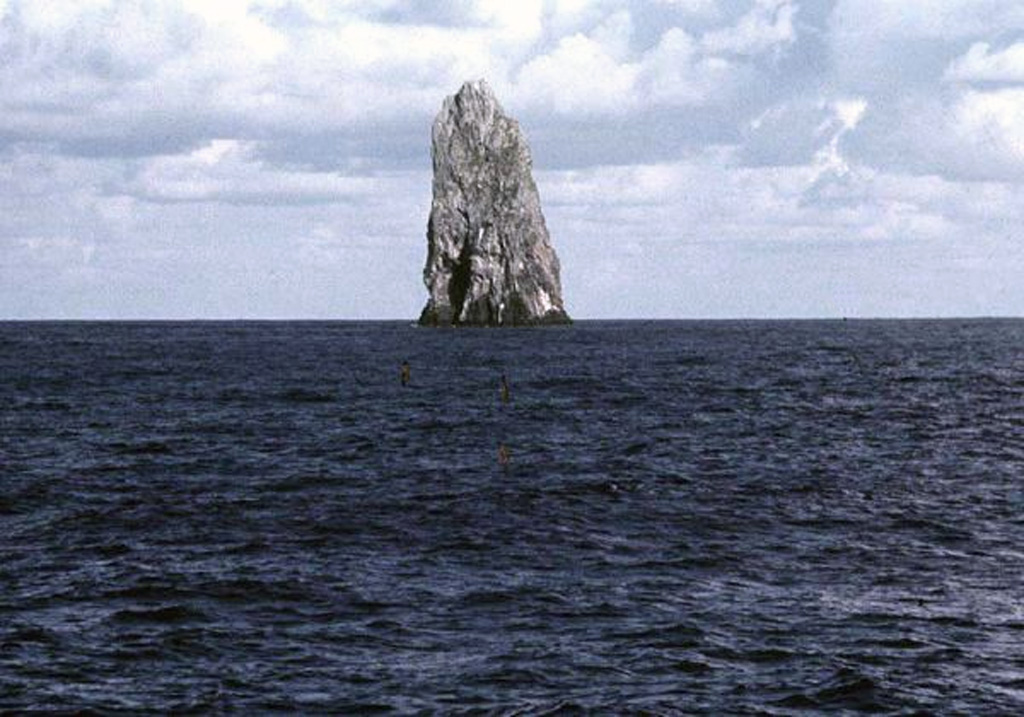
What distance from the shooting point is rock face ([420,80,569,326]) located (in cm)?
18988

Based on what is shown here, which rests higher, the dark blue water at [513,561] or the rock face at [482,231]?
the rock face at [482,231]

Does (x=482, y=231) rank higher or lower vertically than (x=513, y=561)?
higher

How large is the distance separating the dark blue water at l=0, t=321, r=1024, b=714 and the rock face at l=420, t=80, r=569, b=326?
132129 millimetres

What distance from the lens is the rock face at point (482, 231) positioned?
189875 mm

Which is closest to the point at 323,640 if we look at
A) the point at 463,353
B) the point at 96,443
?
the point at 96,443

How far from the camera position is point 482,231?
191000 millimetres

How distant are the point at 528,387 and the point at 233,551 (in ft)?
163

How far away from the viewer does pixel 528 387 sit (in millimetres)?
75750

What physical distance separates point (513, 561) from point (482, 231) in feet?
549

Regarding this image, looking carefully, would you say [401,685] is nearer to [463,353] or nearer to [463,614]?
[463,614]

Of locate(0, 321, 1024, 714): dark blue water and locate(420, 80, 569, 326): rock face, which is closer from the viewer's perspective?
locate(0, 321, 1024, 714): dark blue water

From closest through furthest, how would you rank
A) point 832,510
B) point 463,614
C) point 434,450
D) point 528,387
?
point 463,614, point 832,510, point 434,450, point 528,387

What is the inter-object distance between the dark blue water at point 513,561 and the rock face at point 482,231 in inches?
5202

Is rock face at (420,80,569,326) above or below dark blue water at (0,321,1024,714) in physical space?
above
